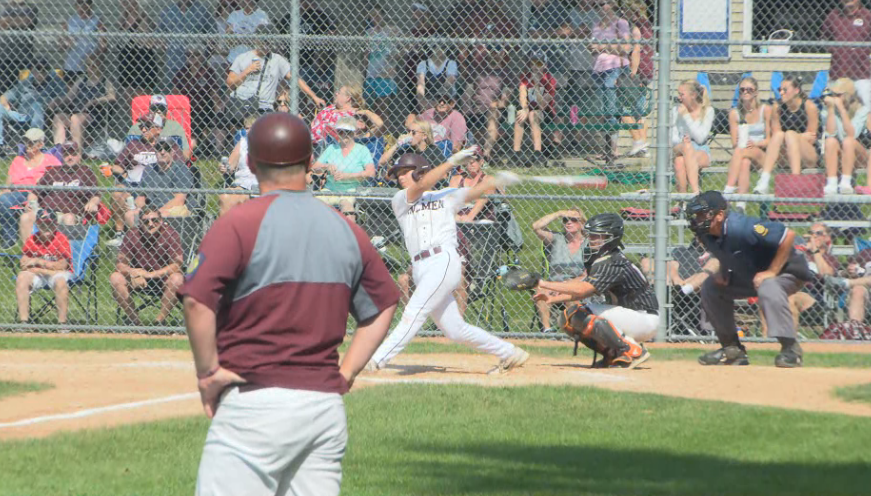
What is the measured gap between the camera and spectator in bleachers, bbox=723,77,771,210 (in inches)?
505

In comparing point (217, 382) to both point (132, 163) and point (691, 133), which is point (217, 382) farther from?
point (132, 163)

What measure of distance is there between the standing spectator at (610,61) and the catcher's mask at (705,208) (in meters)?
3.52

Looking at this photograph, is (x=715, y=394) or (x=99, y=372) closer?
(x=715, y=394)

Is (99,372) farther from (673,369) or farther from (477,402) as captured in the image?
(673,369)

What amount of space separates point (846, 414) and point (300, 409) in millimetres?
5498

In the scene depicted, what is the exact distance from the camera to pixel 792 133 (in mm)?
12961

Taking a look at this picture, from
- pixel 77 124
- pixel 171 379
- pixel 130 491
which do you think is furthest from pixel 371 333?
pixel 77 124

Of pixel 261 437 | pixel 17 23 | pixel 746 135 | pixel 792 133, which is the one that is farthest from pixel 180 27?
pixel 261 437

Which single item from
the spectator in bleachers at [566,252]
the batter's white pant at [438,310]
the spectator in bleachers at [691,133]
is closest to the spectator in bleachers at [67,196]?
the batter's white pant at [438,310]

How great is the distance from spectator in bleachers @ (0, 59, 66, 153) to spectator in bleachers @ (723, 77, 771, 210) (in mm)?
8344

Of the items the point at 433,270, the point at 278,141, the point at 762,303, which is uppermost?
the point at 278,141

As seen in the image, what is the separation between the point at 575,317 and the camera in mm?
9625

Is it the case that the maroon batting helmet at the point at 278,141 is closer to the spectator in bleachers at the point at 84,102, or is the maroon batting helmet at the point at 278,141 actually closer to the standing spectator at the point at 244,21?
the standing spectator at the point at 244,21

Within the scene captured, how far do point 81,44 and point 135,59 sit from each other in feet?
2.45
